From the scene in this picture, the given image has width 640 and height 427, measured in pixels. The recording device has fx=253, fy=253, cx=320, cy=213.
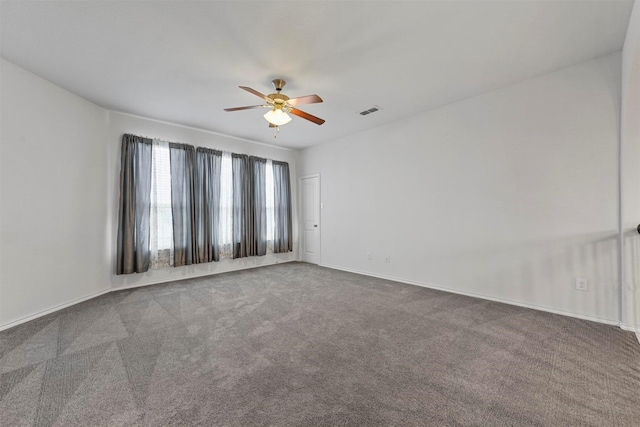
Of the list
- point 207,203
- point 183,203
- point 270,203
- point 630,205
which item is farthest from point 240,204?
point 630,205

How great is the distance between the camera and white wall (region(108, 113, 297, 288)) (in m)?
3.99

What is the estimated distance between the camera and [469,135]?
364cm

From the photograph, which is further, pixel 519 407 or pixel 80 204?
pixel 80 204

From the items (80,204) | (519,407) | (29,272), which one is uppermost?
(80,204)

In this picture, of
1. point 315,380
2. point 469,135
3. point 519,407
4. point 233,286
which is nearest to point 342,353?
point 315,380

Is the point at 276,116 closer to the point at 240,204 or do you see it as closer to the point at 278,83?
the point at 278,83

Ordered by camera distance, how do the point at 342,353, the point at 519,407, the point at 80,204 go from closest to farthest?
the point at 519,407
the point at 342,353
the point at 80,204

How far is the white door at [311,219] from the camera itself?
597 cm

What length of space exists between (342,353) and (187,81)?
3.46m

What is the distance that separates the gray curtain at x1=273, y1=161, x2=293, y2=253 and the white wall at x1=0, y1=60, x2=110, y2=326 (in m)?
3.06

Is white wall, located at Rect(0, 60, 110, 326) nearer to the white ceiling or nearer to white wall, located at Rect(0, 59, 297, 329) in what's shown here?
white wall, located at Rect(0, 59, 297, 329)

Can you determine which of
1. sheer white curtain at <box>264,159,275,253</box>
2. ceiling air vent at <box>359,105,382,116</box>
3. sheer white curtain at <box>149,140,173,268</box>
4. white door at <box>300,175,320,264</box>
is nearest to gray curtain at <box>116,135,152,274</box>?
sheer white curtain at <box>149,140,173,268</box>

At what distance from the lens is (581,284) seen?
9.20 feet

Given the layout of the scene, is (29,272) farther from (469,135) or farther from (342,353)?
(469,135)
